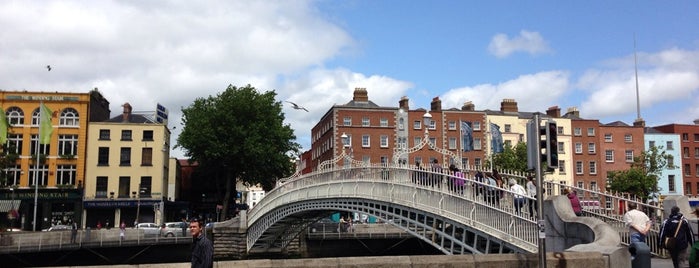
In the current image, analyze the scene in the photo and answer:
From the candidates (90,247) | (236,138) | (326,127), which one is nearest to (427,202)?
(90,247)

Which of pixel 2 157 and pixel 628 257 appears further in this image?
pixel 2 157

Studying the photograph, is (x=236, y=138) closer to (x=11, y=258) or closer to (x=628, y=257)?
(x=11, y=258)

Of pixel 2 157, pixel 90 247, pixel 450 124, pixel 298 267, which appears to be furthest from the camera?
pixel 450 124

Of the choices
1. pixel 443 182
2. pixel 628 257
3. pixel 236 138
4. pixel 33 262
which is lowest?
pixel 33 262

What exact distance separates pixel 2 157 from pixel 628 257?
41.6 metres

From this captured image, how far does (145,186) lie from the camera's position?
174 ft

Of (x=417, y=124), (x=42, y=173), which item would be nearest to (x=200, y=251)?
(x=42, y=173)

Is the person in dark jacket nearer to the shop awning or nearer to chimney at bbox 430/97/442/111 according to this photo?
the shop awning

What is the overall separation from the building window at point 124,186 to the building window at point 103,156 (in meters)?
1.90

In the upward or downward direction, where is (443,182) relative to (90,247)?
upward

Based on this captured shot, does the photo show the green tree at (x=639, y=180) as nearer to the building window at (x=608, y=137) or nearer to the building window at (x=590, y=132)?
the building window at (x=590, y=132)

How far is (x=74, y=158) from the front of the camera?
2009 inches

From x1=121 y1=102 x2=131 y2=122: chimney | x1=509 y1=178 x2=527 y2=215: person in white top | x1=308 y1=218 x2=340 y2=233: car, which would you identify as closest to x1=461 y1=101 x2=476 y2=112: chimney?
x1=308 y1=218 x2=340 y2=233: car

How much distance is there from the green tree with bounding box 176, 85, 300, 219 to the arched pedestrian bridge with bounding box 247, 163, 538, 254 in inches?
766
